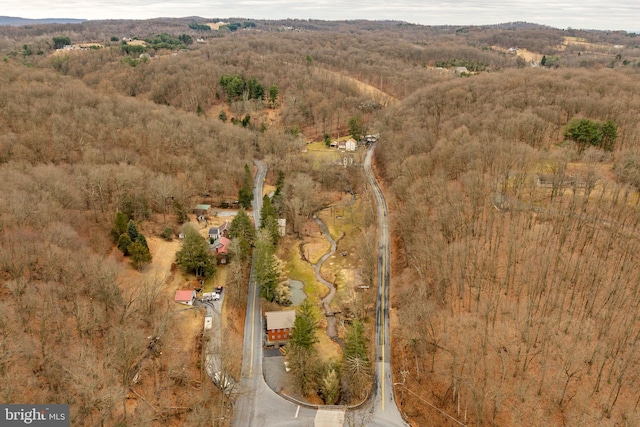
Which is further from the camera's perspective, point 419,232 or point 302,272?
point 302,272

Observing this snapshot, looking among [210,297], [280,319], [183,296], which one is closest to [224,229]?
[210,297]

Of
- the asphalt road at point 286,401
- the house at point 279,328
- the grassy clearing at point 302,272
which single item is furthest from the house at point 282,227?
the house at point 279,328

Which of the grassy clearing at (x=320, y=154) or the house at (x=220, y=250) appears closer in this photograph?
the house at (x=220, y=250)

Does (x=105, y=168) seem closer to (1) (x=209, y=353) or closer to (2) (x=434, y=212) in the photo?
(1) (x=209, y=353)

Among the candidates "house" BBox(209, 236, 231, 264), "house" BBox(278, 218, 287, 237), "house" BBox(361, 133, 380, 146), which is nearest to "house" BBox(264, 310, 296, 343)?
"house" BBox(209, 236, 231, 264)

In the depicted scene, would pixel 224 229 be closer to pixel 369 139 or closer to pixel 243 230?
pixel 243 230

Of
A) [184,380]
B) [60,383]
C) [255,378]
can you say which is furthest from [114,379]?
[255,378]
